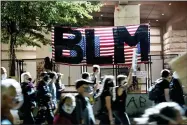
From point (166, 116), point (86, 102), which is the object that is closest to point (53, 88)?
point (86, 102)

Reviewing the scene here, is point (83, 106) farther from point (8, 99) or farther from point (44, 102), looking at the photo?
point (44, 102)

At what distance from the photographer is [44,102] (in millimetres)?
7801

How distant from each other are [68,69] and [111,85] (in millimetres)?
4346

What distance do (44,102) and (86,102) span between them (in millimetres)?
2394

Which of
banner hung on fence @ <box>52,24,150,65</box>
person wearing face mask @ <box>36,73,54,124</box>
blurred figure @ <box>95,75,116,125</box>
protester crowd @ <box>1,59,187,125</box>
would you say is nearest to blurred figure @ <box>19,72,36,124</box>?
protester crowd @ <box>1,59,187,125</box>

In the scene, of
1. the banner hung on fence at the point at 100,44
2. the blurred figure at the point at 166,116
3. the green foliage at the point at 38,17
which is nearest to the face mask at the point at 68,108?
the blurred figure at the point at 166,116

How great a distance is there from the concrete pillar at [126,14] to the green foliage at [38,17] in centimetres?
141

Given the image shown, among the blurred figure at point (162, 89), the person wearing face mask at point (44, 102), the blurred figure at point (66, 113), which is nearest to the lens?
the blurred figure at point (66, 113)

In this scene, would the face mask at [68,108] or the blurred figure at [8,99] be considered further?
the face mask at [68,108]

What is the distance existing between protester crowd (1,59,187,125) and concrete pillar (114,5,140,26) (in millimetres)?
4285

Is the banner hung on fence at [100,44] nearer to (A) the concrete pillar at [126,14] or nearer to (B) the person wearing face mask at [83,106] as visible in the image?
(B) the person wearing face mask at [83,106]

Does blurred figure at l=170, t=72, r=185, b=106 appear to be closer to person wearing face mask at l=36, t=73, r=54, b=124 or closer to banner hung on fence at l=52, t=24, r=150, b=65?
banner hung on fence at l=52, t=24, r=150, b=65

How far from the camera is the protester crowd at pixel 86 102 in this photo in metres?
3.58

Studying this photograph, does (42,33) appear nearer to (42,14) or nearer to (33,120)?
(42,14)
